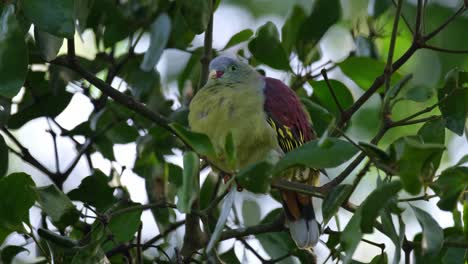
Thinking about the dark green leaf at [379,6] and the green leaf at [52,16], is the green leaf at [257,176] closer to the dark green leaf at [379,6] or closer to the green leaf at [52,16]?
the green leaf at [52,16]

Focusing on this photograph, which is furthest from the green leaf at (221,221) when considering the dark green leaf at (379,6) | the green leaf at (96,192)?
the dark green leaf at (379,6)

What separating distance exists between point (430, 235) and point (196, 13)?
974 millimetres

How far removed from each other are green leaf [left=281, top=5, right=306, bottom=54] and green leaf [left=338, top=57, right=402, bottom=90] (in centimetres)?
38

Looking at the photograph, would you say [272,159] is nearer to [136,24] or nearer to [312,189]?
[312,189]

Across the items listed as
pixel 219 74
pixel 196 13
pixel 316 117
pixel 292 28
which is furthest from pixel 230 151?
pixel 219 74

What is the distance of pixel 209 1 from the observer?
2.57 metres

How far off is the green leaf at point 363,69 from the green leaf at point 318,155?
77 cm

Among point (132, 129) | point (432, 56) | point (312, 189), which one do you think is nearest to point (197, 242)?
point (132, 129)

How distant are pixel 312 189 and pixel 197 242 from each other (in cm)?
70

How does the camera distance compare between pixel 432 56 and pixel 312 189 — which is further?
pixel 432 56

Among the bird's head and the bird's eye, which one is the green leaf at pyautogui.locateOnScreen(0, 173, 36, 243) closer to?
the bird's head

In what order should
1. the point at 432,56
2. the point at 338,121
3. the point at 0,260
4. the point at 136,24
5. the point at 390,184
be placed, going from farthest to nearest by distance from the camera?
1. the point at 432,56
2. the point at 136,24
3. the point at 338,121
4. the point at 0,260
5. the point at 390,184

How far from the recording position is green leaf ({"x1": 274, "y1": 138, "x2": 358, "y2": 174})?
74.4 inches

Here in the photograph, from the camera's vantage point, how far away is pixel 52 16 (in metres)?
2.12
